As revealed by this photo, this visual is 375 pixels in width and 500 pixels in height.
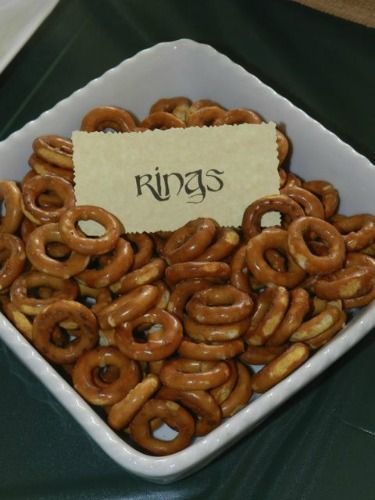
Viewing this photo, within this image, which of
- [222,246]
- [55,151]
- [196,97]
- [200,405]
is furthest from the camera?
[196,97]

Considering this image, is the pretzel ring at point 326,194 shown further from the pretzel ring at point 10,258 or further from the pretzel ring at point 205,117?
the pretzel ring at point 10,258

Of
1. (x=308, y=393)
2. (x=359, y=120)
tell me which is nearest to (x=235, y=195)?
(x=308, y=393)

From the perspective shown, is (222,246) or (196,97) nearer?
(222,246)

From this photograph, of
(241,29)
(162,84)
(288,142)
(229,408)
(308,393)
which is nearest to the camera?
(229,408)

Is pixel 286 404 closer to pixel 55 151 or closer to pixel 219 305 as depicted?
pixel 219 305

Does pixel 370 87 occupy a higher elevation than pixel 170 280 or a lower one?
higher

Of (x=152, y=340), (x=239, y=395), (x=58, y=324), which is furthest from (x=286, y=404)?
(x=58, y=324)

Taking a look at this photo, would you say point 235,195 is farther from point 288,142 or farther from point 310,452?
point 310,452

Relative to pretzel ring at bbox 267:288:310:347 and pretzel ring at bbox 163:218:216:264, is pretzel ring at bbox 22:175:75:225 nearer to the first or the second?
pretzel ring at bbox 163:218:216:264
